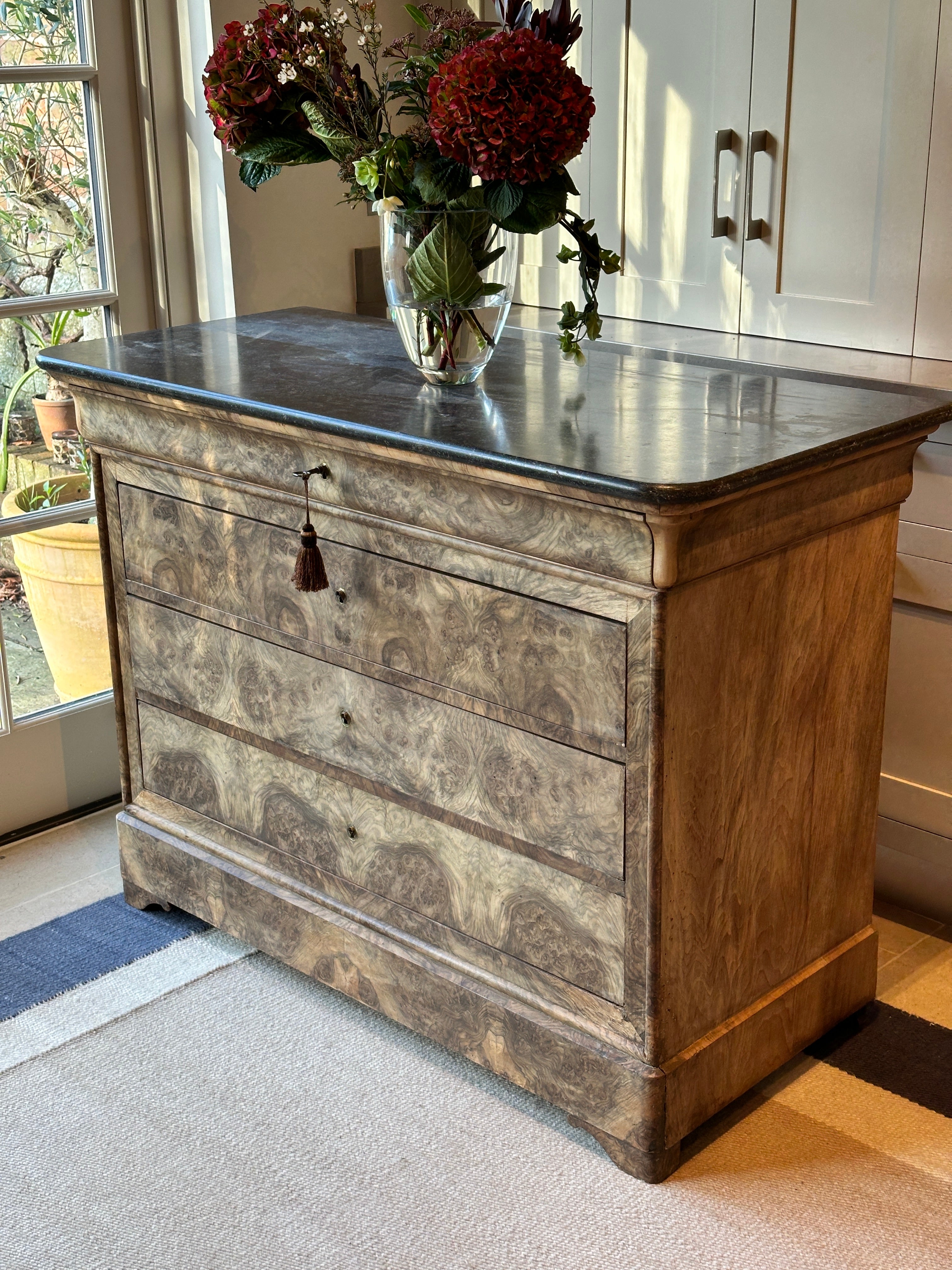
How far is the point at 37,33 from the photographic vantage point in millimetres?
2508

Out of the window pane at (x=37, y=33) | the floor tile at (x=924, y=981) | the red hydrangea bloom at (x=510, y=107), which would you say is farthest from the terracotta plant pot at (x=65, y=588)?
the floor tile at (x=924, y=981)

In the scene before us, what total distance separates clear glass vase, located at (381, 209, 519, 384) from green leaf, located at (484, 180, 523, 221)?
0.04m

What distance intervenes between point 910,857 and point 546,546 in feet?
3.69

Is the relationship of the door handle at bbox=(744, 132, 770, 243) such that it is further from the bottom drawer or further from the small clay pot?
the small clay pot

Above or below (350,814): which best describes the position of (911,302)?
above

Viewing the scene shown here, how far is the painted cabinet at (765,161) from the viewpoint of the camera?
7.47ft

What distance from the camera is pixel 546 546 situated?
1.62 metres

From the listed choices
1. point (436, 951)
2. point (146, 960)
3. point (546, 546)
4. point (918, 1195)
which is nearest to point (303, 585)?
point (546, 546)

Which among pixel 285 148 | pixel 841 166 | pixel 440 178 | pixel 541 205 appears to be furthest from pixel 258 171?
pixel 841 166

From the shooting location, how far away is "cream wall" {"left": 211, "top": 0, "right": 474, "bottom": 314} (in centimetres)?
273

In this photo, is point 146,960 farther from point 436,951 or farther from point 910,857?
point 910,857

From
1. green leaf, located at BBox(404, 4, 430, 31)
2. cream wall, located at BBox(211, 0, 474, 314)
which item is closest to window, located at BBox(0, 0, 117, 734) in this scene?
cream wall, located at BBox(211, 0, 474, 314)

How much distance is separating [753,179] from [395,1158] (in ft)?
5.82

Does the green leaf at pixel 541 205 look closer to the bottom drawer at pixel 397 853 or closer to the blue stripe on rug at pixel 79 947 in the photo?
the bottom drawer at pixel 397 853
